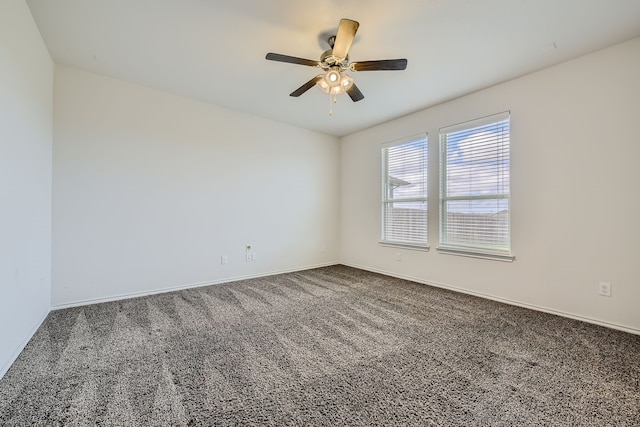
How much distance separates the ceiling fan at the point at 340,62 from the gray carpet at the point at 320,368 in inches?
89.3

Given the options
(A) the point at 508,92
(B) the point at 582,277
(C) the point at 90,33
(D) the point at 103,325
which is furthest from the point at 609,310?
(C) the point at 90,33

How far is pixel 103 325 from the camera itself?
2.53 meters

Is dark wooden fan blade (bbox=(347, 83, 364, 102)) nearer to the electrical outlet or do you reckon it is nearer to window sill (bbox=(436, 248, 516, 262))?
window sill (bbox=(436, 248, 516, 262))

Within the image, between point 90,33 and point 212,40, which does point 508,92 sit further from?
point 90,33

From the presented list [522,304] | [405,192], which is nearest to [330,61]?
[405,192]

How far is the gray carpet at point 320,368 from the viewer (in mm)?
1449

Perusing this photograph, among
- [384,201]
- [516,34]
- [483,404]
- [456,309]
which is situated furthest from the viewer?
[384,201]

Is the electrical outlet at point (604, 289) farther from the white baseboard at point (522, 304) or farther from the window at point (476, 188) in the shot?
the window at point (476, 188)

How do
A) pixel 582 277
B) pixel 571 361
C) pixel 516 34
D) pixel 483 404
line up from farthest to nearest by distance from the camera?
1. pixel 582 277
2. pixel 516 34
3. pixel 571 361
4. pixel 483 404

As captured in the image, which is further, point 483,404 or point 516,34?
point 516,34

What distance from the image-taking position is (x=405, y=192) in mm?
4348

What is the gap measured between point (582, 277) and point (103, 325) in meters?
4.67

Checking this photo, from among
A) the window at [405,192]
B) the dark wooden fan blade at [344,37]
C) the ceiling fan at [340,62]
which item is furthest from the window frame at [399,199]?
the dark wooden fan blade at [344,37]

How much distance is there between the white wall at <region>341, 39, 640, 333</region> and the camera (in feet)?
7.97
